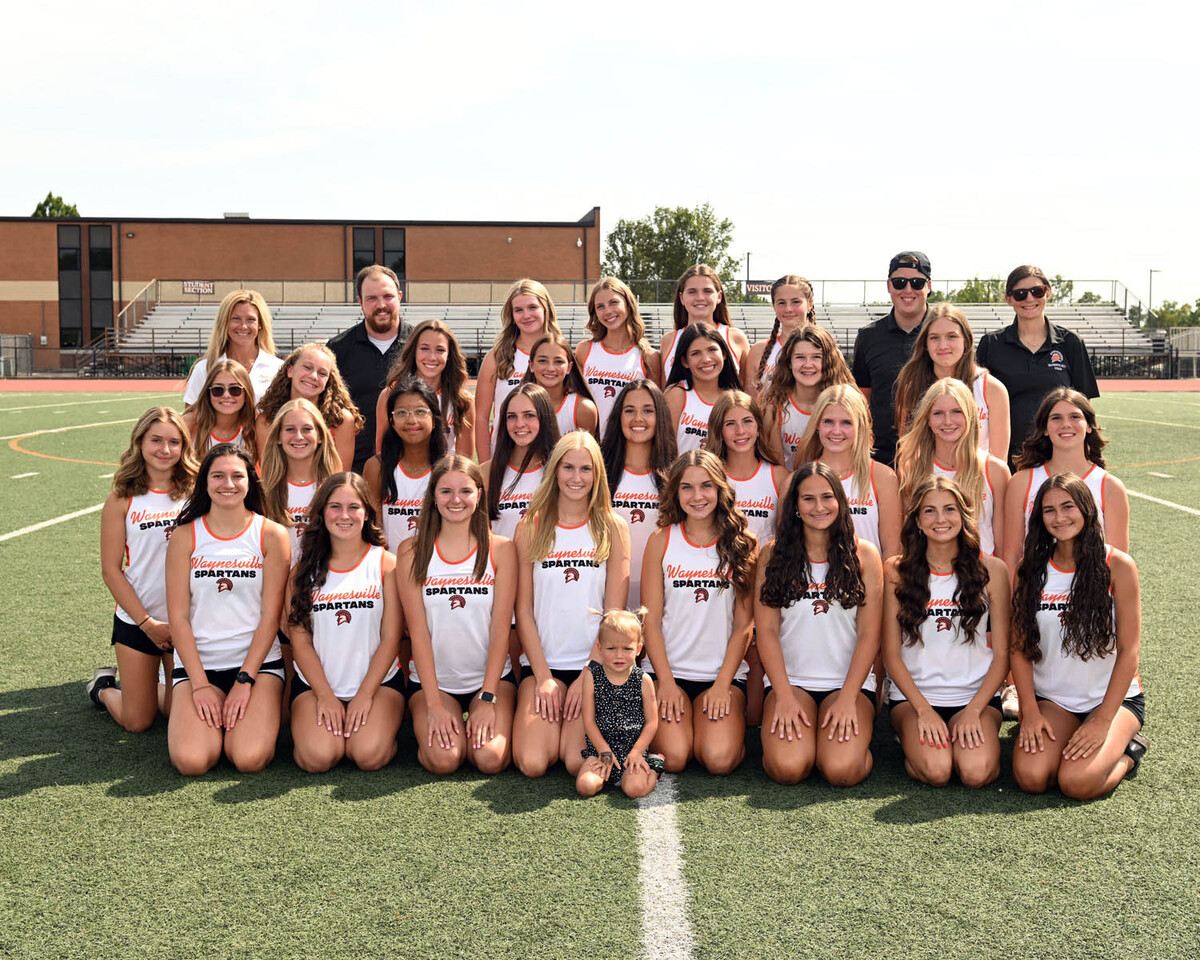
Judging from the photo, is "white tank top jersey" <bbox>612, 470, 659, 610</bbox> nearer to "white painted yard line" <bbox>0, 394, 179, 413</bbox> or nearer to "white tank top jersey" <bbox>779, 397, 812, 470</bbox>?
"white tank top jersey" <bbox>779, 397, 812, 470</bbox>

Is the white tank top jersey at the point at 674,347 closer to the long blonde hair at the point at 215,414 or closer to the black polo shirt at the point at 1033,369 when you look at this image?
the black polo shirt at the point at 1033,369

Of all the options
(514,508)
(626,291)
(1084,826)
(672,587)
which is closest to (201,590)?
(514,508)

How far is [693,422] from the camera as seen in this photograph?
553 cm

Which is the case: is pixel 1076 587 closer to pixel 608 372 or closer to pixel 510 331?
pixel 608 372

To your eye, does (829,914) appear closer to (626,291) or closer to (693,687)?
(693,687)

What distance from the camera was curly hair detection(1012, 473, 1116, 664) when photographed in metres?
4.19

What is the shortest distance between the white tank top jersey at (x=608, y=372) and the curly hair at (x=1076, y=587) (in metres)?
2.32

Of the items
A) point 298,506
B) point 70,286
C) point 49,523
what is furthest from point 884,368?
point 70,286

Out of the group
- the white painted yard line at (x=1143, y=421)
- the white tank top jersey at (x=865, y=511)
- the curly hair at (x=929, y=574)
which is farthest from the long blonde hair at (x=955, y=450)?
the white painted yard line at (x=1143, y=421)

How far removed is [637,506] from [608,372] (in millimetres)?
1087

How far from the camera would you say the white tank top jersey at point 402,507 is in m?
5.20

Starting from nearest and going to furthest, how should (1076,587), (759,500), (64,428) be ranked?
(1076,587), (759,500), (64,428)

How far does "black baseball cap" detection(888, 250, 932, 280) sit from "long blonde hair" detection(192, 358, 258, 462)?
11.2ft

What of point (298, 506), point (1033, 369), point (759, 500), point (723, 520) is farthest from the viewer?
point (1033, 369)
